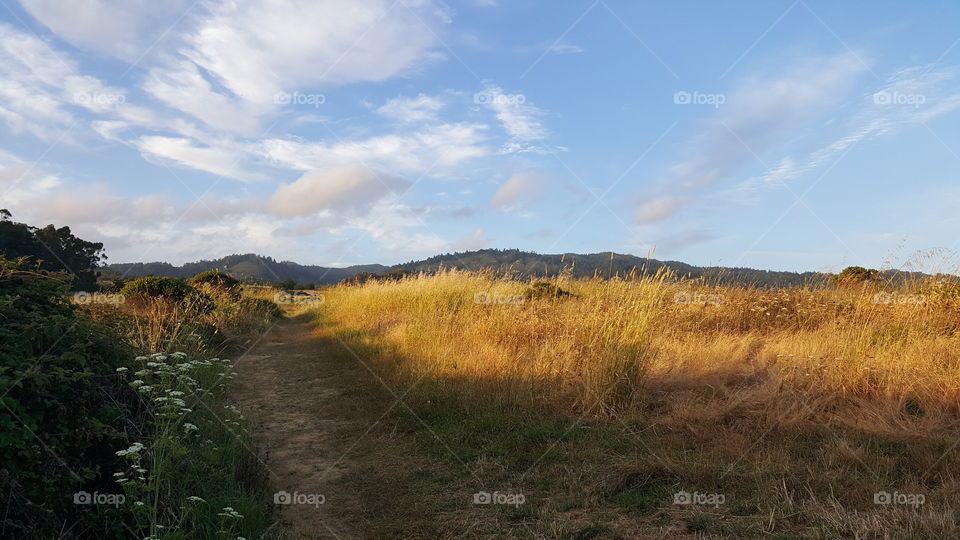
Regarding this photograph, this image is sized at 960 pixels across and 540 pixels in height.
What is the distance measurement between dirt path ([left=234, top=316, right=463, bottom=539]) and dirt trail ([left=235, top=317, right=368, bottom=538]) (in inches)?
0.4

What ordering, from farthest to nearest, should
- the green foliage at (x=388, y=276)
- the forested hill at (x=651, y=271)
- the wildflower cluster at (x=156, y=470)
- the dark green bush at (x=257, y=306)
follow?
the green foliage at (x=388, y=276), the dark green bush at (x=257, y=306), the forested hill at (x=651, y=271), the wildflower cluster at (x=156, y=470)

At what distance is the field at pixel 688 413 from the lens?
12.2 ft

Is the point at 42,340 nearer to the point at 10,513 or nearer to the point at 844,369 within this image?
the point at 10,513

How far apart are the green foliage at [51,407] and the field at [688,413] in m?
2.38

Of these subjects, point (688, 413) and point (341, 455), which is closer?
point (688, 413)

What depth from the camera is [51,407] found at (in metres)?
3.31

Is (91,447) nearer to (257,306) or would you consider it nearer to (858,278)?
(858,278)

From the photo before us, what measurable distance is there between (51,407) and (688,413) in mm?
5352

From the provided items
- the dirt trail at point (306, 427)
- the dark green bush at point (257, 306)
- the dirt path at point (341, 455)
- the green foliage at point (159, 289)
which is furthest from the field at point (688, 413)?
the dark green bush at point (257, 306)

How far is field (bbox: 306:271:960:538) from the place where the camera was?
3725 millimetres

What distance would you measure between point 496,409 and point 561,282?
5.34 meters

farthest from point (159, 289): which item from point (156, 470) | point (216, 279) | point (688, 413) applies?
→ point (688, 413)

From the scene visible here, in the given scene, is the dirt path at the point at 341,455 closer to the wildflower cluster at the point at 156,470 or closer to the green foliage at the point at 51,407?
the wildflower cluster at the point at 156,470

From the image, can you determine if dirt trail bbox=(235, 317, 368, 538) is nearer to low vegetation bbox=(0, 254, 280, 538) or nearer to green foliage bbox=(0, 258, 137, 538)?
low vegetation bbox=(0, 254, 280, 538)
